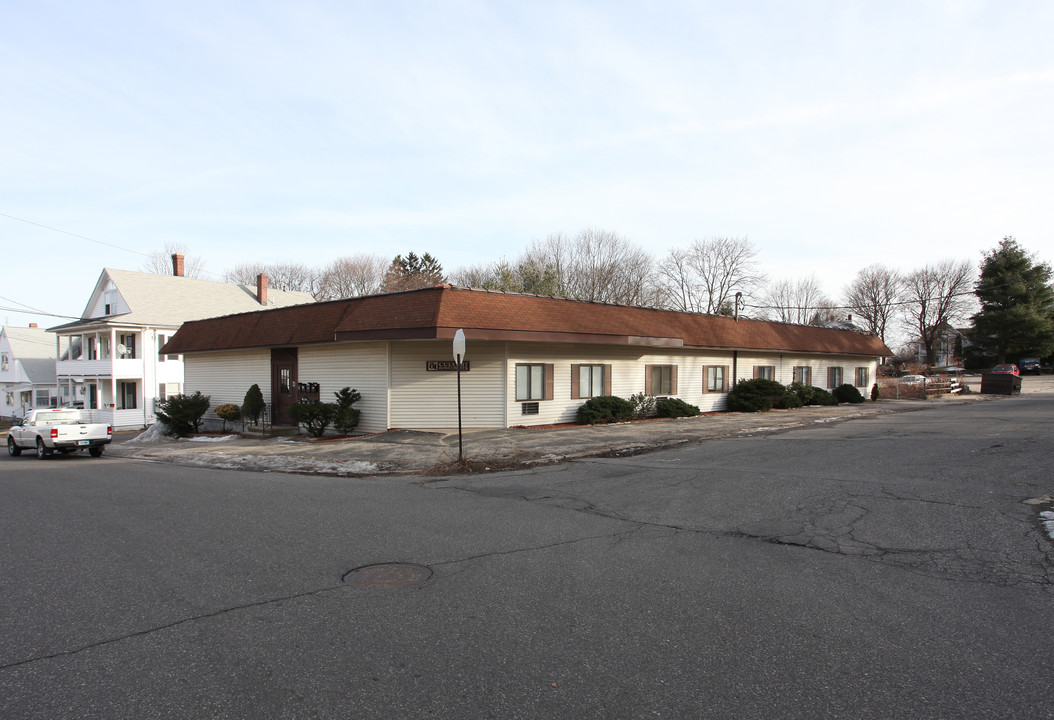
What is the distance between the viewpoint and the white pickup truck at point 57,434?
1880 centimetres

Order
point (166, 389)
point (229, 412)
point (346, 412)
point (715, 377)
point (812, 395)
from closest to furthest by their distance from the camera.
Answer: point (346, 412) < point (229, 412) < point (715, 377) < point (812, 395) < point (166, 389)

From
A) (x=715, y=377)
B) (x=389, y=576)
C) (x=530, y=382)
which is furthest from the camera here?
(x=715, y=377)

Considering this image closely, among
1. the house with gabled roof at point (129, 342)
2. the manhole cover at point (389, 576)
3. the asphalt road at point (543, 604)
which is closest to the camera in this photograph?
the asphalt road at point (543, 604)

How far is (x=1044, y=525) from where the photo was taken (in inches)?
285

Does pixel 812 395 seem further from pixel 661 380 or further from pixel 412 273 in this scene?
pixel 412 273

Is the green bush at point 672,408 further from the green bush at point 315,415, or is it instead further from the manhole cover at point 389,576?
the manhole cover at point 389,576

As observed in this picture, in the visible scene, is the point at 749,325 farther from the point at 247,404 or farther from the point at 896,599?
the point at 896,599

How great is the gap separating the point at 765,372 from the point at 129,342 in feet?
125

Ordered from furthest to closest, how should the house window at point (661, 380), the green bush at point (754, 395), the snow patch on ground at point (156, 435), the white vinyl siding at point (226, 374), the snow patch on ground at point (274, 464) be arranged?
the green bush at point (754, 395)
the house window at point (661, 380)
the white vinyl siding at point (226, 374)
the snow patch on ground at point (156, 435)
the snow patch on ground at point (274, 464)

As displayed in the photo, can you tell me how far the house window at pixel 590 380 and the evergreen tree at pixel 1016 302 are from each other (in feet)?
171

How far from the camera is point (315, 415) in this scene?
62.2 ft

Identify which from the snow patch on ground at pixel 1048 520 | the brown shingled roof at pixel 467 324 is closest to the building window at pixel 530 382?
the brown shingled roof at pixel 467 324

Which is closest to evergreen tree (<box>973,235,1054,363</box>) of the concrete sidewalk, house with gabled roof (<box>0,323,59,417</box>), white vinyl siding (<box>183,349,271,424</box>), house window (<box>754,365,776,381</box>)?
house window (<box>754,365,776,381</box>)

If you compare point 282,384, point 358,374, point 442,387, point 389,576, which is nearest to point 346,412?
point 358,374
